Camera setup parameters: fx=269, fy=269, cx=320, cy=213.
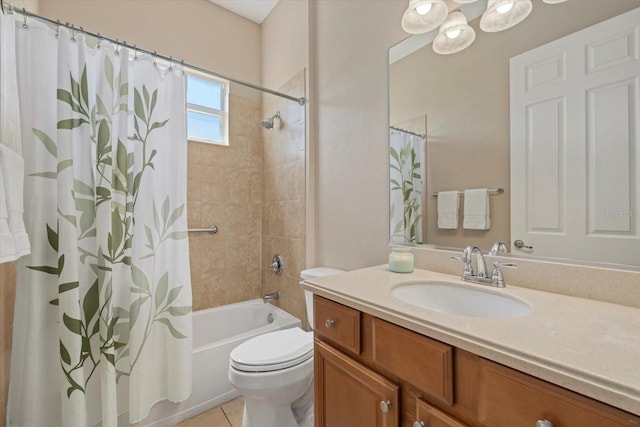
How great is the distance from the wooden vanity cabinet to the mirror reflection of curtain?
1.99 ft

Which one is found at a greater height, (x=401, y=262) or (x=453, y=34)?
(x=453, y=34)

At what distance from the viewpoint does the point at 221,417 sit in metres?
1.58

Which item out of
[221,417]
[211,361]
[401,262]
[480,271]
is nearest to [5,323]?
[211,361]

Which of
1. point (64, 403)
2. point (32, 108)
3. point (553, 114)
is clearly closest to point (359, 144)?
point (553, 114)

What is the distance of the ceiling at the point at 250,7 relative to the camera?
2309mm

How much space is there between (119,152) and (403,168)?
141cm

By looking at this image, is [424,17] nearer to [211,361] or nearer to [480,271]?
[480,271]

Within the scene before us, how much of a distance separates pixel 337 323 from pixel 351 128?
1164 mm

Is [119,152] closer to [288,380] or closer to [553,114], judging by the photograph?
[288,380]

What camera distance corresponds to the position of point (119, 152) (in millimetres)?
1318

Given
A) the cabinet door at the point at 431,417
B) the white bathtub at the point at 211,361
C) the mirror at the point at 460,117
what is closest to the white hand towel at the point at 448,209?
the mirror at the point at 460,117

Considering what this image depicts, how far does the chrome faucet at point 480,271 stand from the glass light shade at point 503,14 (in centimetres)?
86

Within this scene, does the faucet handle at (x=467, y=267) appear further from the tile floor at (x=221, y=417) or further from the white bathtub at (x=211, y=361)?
the tile floor at (x=221, y=417)

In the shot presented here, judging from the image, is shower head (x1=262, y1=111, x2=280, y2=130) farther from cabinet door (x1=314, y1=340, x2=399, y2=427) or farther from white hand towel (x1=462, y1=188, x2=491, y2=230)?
cabinet door (x1=314, y1=340, x2=399, y2=427)
